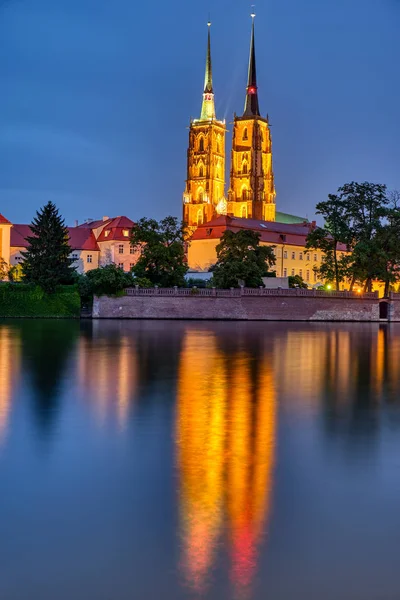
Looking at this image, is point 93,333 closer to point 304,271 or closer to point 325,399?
point 325,399

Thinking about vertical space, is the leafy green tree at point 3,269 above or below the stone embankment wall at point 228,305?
above

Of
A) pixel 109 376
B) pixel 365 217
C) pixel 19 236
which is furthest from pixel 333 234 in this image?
pixel 109 376

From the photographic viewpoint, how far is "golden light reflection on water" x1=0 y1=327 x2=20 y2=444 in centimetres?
1523

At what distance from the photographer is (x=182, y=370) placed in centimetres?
2412

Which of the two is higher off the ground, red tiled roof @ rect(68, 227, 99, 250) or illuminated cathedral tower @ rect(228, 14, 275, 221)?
illuminated cathedral tower @ rect(228, 14, 275, 221)

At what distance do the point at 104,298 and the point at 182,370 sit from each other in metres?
41.4

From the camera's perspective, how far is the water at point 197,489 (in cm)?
697

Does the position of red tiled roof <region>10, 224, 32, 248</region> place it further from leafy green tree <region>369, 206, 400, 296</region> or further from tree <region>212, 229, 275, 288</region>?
leafy green tree <region>369, 206, 400, 296</region>

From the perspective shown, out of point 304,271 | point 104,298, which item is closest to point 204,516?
point 104,298

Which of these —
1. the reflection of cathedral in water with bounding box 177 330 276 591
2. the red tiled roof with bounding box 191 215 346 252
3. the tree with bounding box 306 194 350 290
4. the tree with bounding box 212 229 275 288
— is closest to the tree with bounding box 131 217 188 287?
the tree with bounding box 212 229 275 288

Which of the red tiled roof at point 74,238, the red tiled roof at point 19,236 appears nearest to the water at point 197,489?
the red tiled roof at point 19,236

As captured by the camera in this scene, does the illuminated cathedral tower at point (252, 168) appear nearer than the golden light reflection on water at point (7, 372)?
No

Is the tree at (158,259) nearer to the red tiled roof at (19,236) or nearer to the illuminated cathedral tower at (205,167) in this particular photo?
the red tiled roof at (19,236)

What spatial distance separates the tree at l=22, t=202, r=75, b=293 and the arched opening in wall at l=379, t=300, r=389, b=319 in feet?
→ 101
